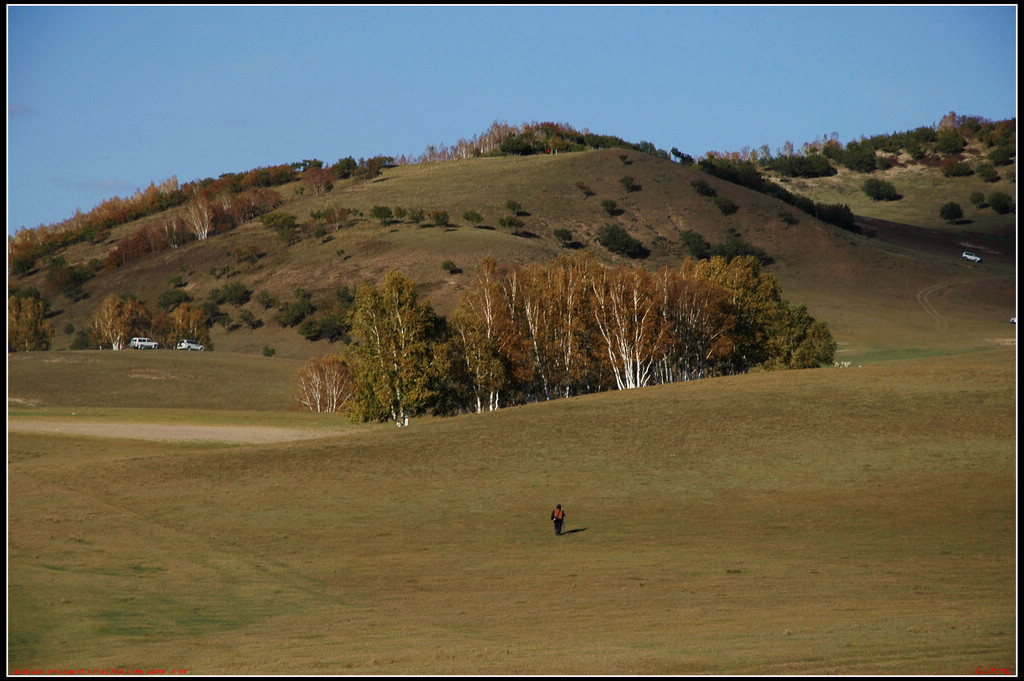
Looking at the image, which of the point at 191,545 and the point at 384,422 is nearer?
the point at 191,545

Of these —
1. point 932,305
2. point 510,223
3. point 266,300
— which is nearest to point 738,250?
point 932,305

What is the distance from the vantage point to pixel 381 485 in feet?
122

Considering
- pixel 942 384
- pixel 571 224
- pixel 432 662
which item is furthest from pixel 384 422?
pixel 571 224

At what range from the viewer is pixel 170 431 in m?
55.2

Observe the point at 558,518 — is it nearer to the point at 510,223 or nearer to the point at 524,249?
the point at 524,249

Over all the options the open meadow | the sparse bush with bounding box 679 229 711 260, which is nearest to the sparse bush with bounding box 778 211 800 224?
the sparse bush with bounding box 679 229 711 260

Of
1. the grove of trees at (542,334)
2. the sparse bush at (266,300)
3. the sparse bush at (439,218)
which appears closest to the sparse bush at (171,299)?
the sparse bush at (266,300)

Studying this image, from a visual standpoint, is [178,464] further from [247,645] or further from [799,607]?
[799,607]

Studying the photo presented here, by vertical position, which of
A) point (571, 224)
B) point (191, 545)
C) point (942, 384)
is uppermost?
point (571, 224)

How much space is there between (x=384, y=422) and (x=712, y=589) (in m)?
42.5

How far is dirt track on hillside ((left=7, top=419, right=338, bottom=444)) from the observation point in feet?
173

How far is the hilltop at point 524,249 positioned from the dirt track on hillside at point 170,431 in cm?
6901

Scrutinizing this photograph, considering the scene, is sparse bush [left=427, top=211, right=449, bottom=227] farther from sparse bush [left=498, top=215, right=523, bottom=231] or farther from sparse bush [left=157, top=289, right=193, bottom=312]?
sparse bush [left=157, top=289, right=193, bottom=312]

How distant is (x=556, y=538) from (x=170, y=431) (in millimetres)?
32783
